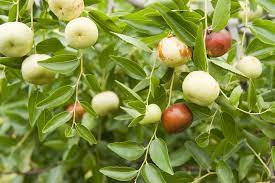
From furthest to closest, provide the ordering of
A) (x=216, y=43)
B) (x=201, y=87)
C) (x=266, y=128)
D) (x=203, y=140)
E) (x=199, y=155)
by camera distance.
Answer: (x=199, y=155) < (x=266, y=128) < (x=203, y=140) < (x=216, y=43) < (x=201, y=87)

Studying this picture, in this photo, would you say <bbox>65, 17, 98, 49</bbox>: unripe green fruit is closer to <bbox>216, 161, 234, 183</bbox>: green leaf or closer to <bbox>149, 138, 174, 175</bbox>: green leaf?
<bbox>149, 138, 174, 175</bbox>: green leaf

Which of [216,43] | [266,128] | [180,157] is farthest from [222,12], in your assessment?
[180,157]

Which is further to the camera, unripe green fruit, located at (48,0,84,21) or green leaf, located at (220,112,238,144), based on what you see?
green leaf, located at (220,112,238,144)

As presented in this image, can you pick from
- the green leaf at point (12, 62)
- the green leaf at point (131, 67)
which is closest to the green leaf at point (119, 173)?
the green leaf at point (131, 67)

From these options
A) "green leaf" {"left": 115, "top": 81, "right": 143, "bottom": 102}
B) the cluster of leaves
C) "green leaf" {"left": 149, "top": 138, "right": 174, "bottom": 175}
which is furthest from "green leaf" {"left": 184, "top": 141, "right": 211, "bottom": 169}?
"green leaf" {"left": 115, "top": 81, "right": 143, "bottom": 102}

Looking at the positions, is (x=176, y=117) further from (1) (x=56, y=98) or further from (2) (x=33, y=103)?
(2) (x=33, y=103)
